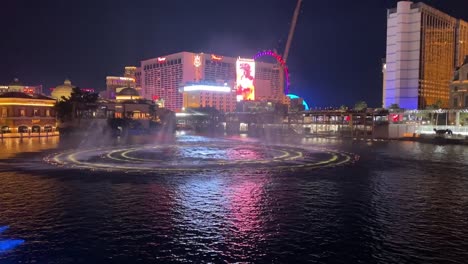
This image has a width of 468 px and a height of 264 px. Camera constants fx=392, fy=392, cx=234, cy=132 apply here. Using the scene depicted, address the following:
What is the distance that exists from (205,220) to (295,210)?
4180 millimetres

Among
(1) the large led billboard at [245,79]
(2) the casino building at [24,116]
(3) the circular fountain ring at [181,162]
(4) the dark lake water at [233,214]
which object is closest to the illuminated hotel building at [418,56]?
(1) the large led billboard at [245,79]

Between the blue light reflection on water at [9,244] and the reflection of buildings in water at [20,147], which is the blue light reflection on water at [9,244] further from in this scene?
the reflection of buildings in water at [20,147]

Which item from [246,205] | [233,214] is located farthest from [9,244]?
[246,205]

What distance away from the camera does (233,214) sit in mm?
16594

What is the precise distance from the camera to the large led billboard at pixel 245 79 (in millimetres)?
187875

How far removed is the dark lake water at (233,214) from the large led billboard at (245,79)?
160 m

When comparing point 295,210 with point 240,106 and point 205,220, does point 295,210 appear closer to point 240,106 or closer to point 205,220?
point 205,220

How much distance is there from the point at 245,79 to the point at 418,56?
84.7m

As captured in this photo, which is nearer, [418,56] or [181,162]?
[181,162]

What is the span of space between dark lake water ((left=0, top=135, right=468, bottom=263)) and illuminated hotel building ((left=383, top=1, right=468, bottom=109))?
106 m

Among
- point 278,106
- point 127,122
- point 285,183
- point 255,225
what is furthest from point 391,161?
point 278,106

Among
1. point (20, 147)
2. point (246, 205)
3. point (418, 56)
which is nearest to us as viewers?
point (246, 205)

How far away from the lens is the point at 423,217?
1630cm

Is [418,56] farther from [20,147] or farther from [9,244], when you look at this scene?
[9,244]
